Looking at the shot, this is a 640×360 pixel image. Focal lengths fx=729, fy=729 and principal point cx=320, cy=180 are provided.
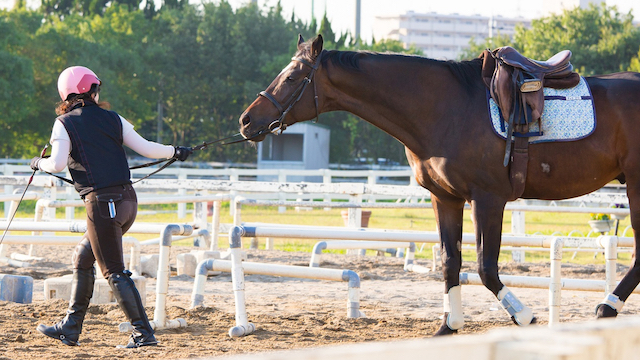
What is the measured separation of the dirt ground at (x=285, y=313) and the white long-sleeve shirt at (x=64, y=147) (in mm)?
1102

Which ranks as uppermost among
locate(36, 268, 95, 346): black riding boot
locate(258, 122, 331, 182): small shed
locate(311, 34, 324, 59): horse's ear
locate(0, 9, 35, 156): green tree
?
locate(0, 9, 35, 156): green tree

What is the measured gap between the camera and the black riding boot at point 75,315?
4559 mm

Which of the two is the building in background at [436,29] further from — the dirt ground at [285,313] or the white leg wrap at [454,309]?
the white leg wrap at [454,309]

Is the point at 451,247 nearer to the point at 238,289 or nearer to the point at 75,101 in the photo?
the point at 238,289

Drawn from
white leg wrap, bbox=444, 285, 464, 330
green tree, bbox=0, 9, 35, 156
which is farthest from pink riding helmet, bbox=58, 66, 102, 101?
green tree, bbox=0, 9, 35, 156

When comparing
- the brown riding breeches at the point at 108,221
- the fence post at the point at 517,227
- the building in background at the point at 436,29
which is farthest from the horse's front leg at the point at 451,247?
the building in background at the point at 436,29

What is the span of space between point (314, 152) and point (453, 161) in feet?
104

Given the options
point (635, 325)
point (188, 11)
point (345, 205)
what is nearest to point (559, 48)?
point (188, 11)

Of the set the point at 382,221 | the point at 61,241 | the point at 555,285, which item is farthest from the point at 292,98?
the point at 382,221

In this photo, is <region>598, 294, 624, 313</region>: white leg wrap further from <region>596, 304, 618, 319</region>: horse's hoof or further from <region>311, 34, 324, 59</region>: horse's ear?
<region>311, 34, 324, 59</region>: horse's ear

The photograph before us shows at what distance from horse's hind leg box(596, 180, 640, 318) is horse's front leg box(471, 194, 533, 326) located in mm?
544

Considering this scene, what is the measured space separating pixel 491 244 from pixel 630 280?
1.03 meters

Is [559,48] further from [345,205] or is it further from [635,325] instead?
[635,325]

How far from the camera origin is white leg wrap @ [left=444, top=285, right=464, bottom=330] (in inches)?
195
